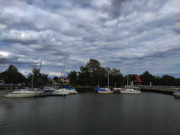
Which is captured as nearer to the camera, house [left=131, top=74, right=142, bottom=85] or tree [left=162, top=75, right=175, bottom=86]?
house [left=131, top=74, right=142, bottom=85]

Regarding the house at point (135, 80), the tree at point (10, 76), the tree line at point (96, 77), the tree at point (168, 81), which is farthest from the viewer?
the tree at point (10, 76)

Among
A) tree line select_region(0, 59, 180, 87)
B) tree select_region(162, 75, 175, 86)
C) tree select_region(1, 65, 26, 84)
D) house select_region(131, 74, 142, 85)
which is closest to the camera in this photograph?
tree line select_region(0, 59, 180, 87)

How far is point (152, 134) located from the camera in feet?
50.8

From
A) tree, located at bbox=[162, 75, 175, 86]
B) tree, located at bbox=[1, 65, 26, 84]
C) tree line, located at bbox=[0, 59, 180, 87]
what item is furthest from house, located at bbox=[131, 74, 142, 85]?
tree, located at bbox=[1, 65, 26, 84]

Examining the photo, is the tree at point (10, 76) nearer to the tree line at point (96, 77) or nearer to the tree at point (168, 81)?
the tree line at point (96, 77)

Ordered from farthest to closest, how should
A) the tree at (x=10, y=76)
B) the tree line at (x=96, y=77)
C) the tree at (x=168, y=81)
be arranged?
the tree at (x=10, y=76) → the tree at (x=168, y=81) → the tree line at (x=96, y=77)

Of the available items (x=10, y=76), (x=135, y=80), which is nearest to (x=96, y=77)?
(x=135, y=80)

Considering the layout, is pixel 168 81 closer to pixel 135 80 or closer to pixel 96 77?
pixel 135 80

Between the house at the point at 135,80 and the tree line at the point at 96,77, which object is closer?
the tree line at the point at 96,77

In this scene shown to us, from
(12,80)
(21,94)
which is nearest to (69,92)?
(21,94)

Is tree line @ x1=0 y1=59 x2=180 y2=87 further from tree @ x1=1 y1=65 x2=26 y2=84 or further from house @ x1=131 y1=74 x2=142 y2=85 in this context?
house @ x1=131 y1=74 x2=142 y2=85

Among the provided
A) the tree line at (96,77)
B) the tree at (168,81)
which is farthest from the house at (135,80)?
the tree at (168,81)

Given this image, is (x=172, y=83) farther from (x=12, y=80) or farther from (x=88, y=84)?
(x=12, y=80)

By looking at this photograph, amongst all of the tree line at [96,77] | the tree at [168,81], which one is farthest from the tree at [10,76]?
the tree at [168,81]
